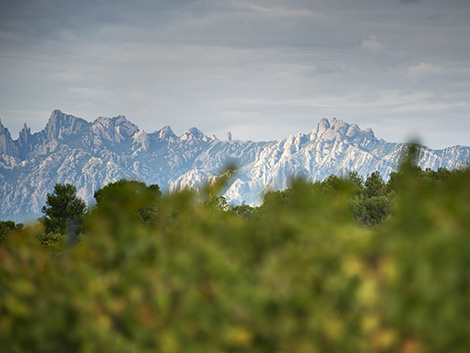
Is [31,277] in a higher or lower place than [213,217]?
lower

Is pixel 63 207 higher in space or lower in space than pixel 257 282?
lower

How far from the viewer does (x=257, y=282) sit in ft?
7.93

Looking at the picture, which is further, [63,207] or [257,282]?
[63,207]

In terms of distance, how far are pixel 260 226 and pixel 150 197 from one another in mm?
865

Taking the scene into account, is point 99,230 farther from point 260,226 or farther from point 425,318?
point 425,318

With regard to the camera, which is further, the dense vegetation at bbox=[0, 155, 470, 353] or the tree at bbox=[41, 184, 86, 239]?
the tree at bbox=[41, 184, 86, 239]

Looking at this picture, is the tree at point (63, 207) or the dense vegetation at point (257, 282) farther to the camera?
the tree at point (63, 207)

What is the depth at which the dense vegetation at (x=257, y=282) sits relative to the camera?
2037mm

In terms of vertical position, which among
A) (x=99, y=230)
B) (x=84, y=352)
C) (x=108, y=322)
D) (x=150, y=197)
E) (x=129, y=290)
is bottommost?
(x=84, y=352)

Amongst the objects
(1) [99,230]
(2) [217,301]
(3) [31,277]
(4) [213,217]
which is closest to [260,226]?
(4) [213,217]

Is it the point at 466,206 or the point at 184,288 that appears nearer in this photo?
the point at 466,206

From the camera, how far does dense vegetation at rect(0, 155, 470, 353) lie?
80.2 inches

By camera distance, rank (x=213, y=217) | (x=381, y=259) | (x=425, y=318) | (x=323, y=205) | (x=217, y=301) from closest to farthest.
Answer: (x=425, y=318) → (x=381, y=259) → (x=217, y=301) → (x=323, y=205) → (x=213, y=217)

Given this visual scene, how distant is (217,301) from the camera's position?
2.38 m
